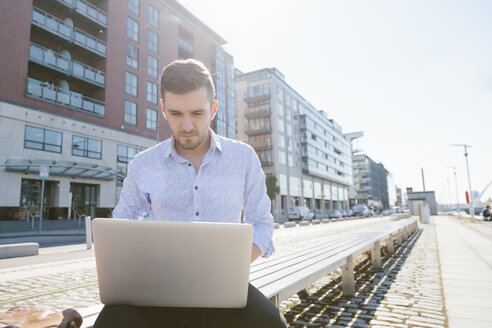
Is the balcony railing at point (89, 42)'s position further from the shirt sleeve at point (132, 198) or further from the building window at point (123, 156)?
the shirt sleeve at point (132, 198)

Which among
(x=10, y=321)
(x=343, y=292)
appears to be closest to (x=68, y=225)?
A: (x=343, y=292)

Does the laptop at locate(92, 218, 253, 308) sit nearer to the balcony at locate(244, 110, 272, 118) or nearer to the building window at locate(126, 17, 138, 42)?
the building window at locate(126, 17, 138, 42)

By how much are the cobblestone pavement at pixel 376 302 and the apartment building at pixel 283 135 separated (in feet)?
131

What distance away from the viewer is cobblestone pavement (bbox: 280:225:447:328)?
11.0 feet

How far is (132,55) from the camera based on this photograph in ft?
91.5

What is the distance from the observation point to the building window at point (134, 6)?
2840cm

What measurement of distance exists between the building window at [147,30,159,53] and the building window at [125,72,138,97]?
13.4 feet

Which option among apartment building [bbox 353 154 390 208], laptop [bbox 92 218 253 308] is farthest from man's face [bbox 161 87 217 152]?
apartment building [bbox 353 154 390 208]

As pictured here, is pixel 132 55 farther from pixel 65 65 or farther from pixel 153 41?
pixel 65 65

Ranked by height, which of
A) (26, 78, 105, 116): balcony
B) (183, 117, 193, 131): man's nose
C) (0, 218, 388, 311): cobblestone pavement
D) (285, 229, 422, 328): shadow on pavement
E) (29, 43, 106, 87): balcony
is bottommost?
(285, 229, 422, 328): shadow on pavement

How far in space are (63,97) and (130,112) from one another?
5.93 metres

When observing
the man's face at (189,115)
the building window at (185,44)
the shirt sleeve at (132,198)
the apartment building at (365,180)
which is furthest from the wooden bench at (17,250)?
the apartment building at (365,180)

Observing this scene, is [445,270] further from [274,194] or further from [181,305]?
[274,194]

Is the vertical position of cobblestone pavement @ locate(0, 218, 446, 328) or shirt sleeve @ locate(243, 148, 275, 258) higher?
shirt sleeve @ locate(243, 148, 275, 258)
